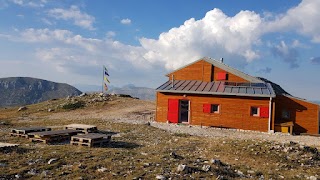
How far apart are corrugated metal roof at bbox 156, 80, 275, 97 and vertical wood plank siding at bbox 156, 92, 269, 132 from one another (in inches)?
24.8

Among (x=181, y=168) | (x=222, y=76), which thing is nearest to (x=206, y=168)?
(x=181, y=168)

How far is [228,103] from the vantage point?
3300 centimetres

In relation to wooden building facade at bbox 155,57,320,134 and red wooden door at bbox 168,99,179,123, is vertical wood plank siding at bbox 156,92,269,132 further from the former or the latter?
red wooden door at bbox 168,99,179,123

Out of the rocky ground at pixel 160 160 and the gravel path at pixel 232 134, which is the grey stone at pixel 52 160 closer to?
the rocky ground at pixel 160 160

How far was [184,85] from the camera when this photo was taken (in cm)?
3612

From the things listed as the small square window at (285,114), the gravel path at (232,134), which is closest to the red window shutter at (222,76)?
the gravel path at (232,134)

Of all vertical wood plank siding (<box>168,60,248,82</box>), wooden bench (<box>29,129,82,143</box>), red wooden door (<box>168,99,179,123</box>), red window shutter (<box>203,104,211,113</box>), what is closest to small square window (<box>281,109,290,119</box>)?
vertical wood plank siding (<box>168,60,248,82</box>)

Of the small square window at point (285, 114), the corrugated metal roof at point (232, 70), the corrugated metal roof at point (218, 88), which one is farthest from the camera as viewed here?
the corrugated metal roof at point (232, 70)

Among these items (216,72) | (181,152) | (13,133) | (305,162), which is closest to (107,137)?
(181,152)

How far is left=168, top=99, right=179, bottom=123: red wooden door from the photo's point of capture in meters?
35.2

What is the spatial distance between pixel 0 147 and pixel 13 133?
7197 millimetres

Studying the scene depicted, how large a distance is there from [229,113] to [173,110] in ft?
19.8

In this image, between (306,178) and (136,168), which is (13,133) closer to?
(136,168)

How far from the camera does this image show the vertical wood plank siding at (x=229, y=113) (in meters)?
32.0
